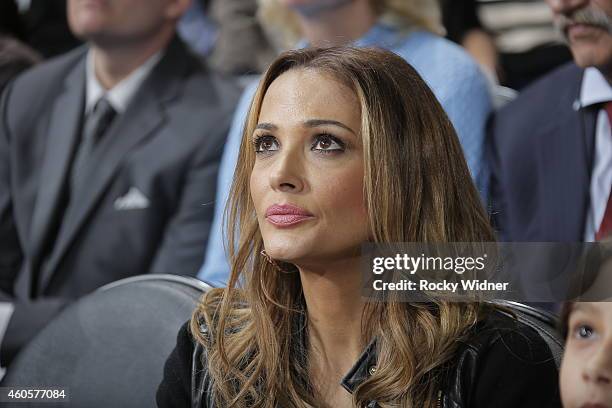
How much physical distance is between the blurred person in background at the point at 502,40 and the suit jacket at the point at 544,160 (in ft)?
0.60

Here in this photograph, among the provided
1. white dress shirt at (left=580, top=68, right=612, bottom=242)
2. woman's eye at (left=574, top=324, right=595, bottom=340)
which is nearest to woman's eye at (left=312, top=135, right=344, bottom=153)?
woman's eye at (left=574, top=324, right=595, bottom=340)

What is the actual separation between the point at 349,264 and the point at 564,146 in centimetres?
55

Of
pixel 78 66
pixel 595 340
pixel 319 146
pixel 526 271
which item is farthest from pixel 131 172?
pixel 595 340

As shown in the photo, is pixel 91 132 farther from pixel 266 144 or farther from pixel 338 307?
pixel 338 307

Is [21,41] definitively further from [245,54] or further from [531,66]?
[531,66]

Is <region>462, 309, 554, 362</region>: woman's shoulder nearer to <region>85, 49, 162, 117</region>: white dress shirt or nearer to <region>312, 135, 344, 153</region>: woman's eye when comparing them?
<region>312, 135, 344, 153</region>: woman's eye

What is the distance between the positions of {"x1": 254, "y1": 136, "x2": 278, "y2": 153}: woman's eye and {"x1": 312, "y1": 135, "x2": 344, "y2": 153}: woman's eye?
2.5 inches

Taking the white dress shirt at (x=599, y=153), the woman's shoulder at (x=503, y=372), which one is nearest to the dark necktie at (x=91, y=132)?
the white dress shirt at (x=599, y=153)

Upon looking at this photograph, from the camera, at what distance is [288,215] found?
4.17 ft

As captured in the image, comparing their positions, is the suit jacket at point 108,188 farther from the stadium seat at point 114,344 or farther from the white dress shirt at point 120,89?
the stadium seat at point 114,344

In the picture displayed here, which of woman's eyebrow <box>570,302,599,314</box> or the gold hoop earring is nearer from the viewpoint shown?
woman's eyebrow <box>570,302,599,314</box>

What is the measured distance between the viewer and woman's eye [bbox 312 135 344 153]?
1282mm

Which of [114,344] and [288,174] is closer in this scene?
[288,174]

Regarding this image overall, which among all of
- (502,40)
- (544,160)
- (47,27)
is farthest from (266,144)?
(47,27)
